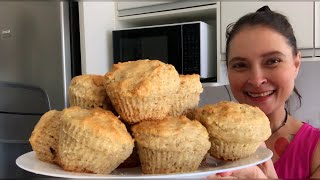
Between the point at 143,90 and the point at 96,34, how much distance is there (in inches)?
59.1

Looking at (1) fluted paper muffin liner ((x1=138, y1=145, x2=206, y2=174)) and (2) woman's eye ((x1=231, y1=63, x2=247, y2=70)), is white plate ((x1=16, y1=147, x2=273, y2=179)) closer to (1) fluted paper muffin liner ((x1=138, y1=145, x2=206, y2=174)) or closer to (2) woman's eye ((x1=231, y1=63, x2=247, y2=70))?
(1) fluted paper muffin liner ((x1=138, y1=145, x2=206, y2=174))

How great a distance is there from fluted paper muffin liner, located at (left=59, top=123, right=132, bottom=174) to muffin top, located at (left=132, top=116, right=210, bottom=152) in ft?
0.12

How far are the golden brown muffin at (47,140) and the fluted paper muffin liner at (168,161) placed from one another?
0.49 ft

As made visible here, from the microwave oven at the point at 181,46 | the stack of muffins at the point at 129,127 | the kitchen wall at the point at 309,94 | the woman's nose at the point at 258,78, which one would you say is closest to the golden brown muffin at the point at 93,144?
the stack of muffins at the point at 129,127

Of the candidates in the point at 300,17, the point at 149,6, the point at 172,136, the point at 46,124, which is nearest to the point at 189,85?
the point at 172,136

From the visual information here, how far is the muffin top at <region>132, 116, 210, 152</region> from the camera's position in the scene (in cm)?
55

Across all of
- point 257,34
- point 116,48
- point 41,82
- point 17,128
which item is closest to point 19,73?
point 41,82

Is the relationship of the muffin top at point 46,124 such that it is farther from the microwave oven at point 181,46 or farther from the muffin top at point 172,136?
the microwave oven at point 181,46

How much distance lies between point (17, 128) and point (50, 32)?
514 millimetres

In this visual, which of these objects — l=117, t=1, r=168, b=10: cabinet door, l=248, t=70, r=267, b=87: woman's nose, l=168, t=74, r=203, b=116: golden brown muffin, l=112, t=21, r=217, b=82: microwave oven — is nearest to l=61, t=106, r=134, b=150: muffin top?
l=168, t=74, r=203, b=116: golden brown muffin

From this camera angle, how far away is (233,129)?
22.8 inches

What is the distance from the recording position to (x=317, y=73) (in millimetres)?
1923

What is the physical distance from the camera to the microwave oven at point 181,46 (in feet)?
5.91

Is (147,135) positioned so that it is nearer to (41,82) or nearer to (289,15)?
(289,15)
